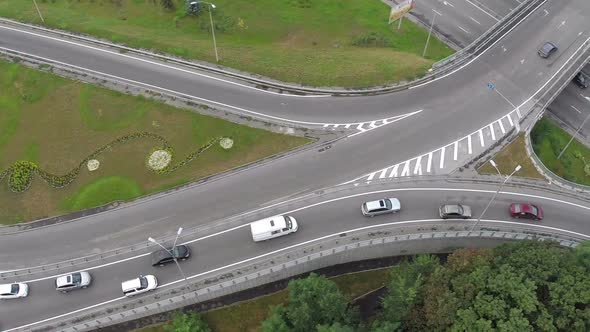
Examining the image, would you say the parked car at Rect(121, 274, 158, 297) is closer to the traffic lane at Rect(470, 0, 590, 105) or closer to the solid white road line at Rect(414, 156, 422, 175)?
the solid white road line at Rect(414, 156, 422, 175)

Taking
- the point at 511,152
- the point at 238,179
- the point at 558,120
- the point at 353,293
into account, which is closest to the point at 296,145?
the point at 238,179

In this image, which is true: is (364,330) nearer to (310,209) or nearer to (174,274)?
(310,209)

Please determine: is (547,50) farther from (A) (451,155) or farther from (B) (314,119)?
(B) (314,119)

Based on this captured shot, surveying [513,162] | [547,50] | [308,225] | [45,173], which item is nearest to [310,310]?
[308,225]

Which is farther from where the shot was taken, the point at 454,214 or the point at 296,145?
the point at 296,145

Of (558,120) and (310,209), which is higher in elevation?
(558,120)
